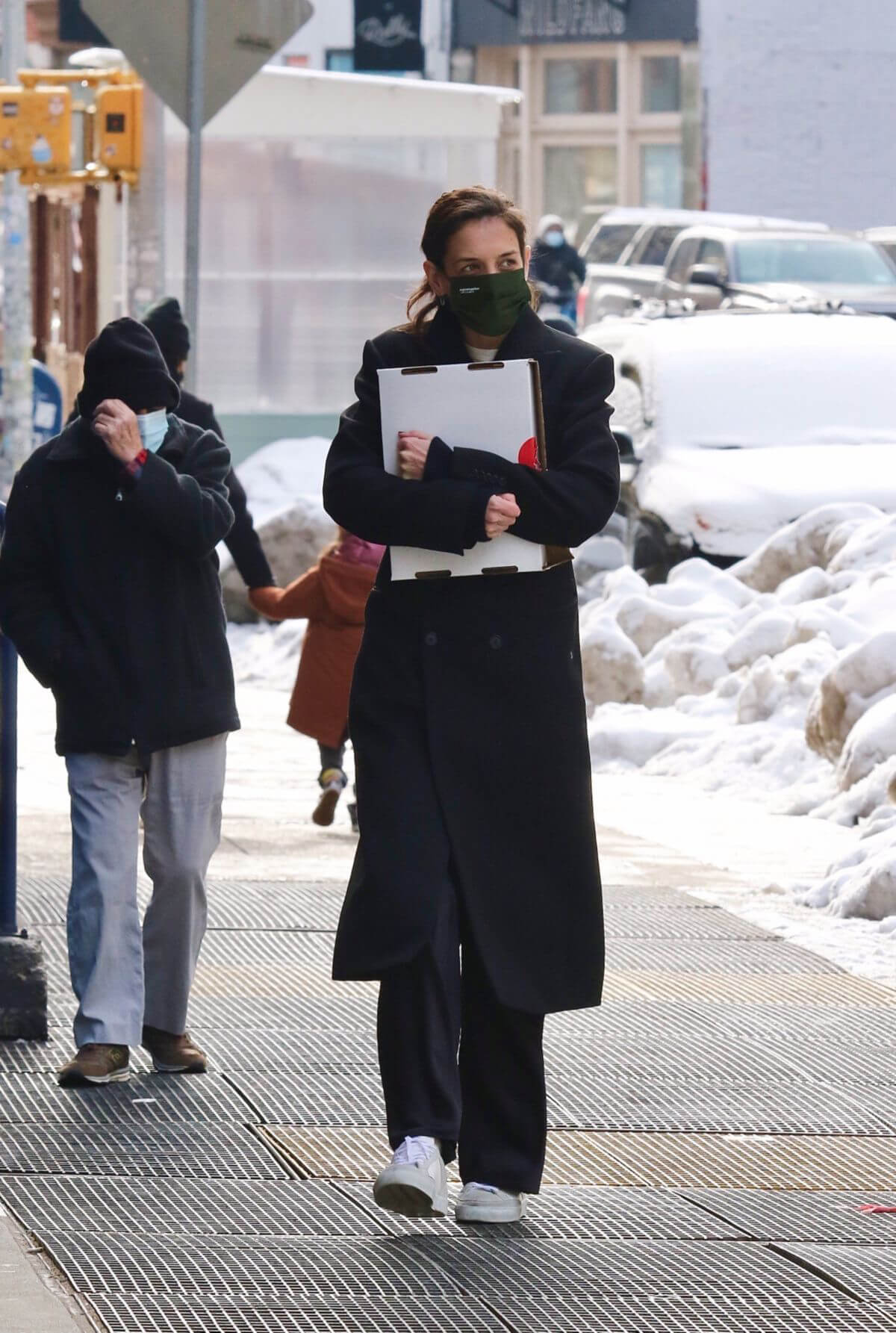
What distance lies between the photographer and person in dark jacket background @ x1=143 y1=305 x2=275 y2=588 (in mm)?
7867

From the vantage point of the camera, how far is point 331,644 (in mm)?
9758

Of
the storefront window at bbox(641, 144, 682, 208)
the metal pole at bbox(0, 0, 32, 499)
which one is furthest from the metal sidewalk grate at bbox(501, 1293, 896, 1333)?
the storefront window at bbox(641, 144, 682, 208)

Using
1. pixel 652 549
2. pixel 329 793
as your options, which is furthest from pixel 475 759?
pixel 652 549

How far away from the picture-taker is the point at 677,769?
37.9 ft

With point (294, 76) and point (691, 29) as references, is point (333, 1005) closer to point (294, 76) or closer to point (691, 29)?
point (294, 76)

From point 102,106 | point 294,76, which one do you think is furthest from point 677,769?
point 294,76

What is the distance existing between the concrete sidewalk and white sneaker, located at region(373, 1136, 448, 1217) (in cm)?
5

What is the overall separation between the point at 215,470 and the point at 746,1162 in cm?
195

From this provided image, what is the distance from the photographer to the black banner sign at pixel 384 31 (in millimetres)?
46281

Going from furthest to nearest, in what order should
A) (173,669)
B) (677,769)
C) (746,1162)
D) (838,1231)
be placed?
(677,769) < (173,669) < (746,1162) < (838,1231)

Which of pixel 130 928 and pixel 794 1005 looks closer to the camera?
pixel 130 928

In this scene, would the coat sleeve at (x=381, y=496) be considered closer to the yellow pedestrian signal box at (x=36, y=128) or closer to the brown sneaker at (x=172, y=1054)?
the brown sneaker at (x=172, y=1054)

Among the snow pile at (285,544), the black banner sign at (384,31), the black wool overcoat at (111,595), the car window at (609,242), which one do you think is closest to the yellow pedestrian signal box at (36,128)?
the snow pile at (285,544)

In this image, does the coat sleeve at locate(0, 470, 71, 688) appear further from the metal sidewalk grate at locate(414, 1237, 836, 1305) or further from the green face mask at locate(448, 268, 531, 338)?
the metal sidewalk grate at locate(414, 1237, 836, 1305)
